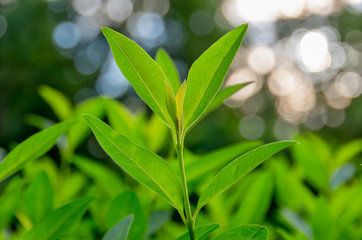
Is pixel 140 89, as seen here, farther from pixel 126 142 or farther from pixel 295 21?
pixel 295 21

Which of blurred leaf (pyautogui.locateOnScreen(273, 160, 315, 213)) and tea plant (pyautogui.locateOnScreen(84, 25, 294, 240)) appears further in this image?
blurred leaf (pyautogui.locateOnScreen(273, 160, 315, 213))

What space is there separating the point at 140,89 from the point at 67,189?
73cm

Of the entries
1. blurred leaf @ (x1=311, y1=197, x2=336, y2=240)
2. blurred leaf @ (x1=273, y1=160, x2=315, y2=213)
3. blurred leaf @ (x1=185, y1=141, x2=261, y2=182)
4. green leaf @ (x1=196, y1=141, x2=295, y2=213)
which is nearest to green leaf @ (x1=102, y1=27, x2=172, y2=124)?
green leaf @ (x1=196, y1=141, x2=295, y2=213)

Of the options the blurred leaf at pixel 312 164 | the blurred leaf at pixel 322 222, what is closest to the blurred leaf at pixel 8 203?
the blurred leaf at pixel 322 222

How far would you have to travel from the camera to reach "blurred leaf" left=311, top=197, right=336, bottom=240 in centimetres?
73

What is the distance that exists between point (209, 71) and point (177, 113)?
69 millimetres

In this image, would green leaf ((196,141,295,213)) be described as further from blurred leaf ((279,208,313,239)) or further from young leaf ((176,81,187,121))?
blurred leaf ((279,208,313,239))

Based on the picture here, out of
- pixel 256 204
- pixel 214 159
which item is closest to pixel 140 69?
pixel 214 159

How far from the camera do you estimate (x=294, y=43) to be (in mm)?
16078

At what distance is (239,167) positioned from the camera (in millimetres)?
496

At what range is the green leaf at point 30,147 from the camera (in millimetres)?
560

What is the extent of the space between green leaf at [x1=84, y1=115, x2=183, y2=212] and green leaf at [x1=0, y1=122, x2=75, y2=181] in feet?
0.37

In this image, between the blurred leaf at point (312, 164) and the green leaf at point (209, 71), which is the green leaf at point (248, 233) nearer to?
the green leaf at point (209, 71)

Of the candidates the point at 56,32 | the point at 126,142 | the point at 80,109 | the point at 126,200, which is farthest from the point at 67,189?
the point at 56,32
